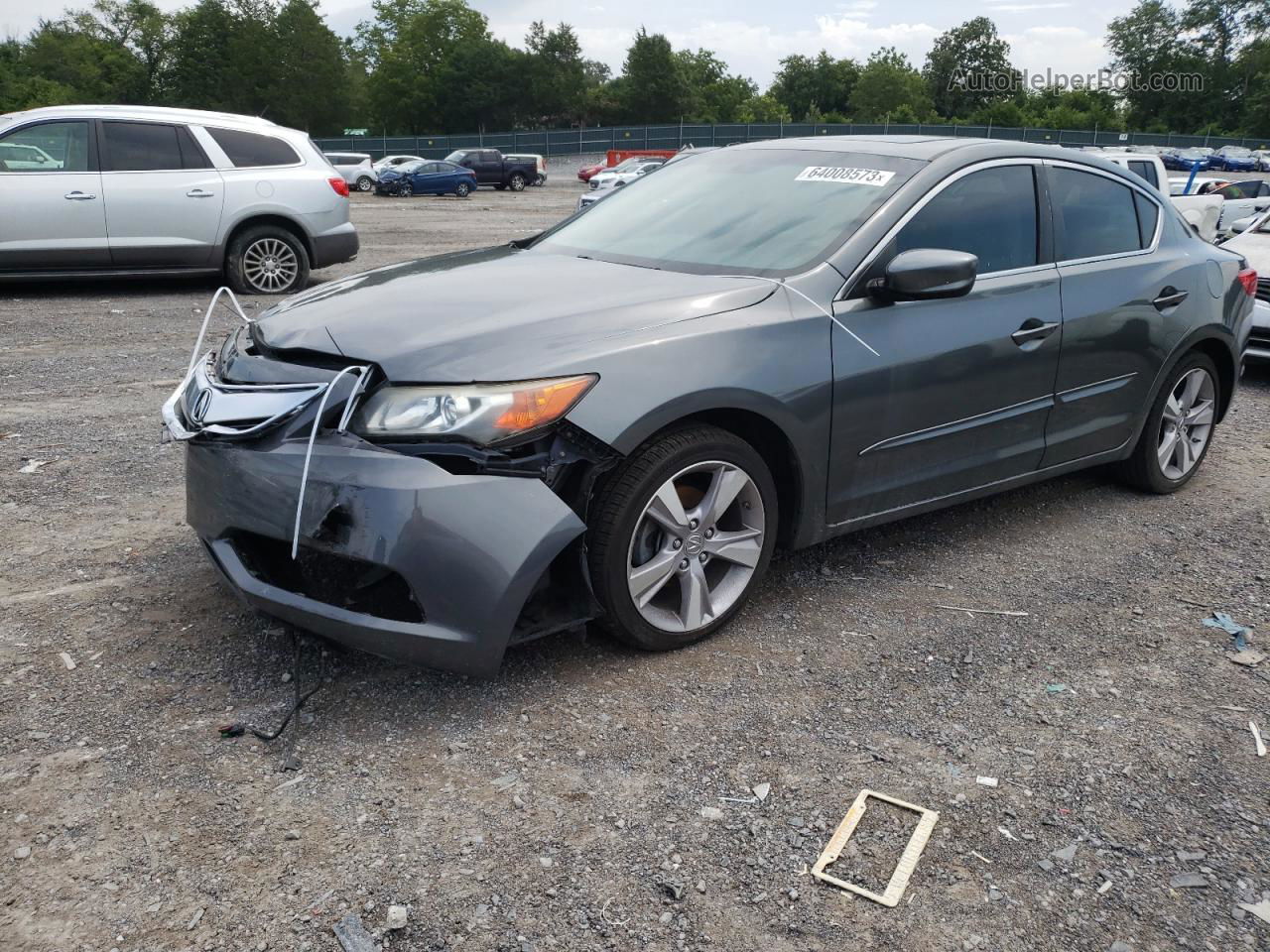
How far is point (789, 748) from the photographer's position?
304cm

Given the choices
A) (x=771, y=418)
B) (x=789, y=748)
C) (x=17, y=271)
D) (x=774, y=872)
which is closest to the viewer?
(x=774, y=872)

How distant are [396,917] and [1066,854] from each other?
1575 mm

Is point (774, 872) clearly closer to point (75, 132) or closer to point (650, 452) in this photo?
point (650, 452)

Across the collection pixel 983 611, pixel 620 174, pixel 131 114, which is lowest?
pixel 983 611

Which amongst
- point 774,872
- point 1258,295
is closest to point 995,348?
point 774,872

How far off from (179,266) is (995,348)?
8574 mm

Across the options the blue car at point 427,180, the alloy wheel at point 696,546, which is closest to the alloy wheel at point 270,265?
the alloy wheel at point 696,546

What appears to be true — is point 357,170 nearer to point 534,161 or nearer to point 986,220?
point 534,161

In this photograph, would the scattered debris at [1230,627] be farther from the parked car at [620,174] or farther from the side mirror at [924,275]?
the parked car at [620,174]

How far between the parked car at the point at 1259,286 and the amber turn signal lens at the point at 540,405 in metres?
6.14

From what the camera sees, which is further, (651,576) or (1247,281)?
(1247,281)

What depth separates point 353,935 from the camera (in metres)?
2.30

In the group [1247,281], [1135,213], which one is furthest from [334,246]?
[1247,281]

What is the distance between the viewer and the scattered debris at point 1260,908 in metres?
2.44
